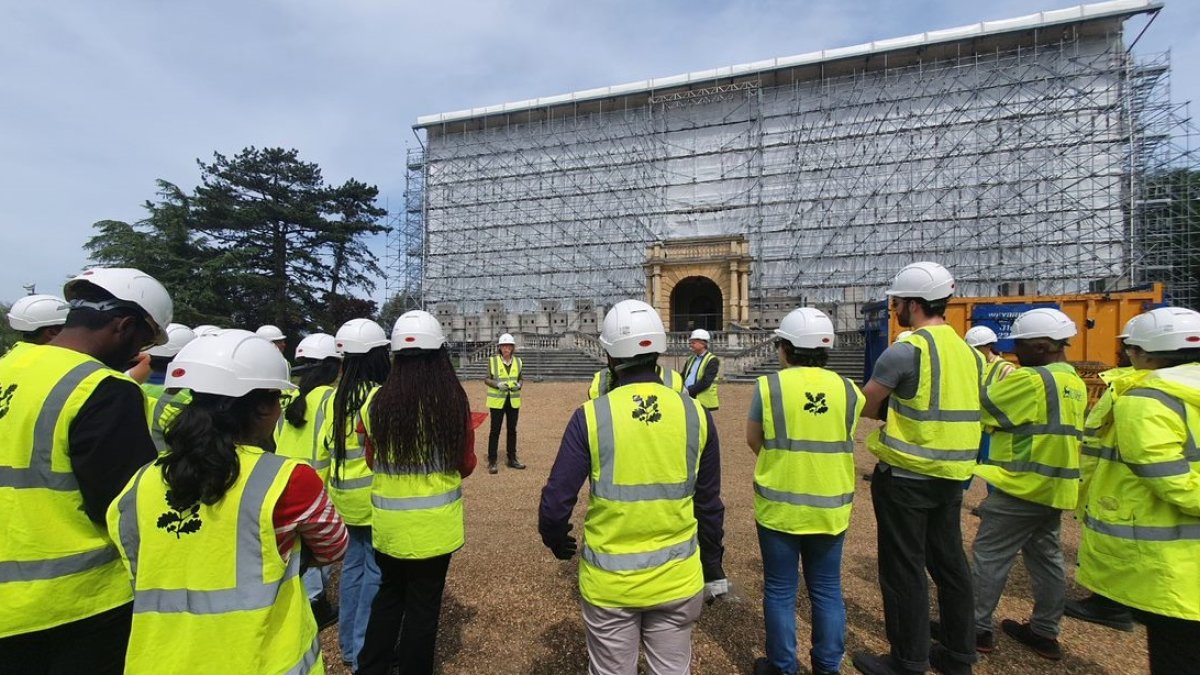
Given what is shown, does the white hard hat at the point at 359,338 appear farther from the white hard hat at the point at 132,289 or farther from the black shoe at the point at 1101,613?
the black shoe at the point at 1101,613

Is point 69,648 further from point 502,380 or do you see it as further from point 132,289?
point 502,380

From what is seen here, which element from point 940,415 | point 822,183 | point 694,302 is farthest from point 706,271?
point 940,415

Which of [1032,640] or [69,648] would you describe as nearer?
[69,648]

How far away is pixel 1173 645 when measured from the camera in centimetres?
200

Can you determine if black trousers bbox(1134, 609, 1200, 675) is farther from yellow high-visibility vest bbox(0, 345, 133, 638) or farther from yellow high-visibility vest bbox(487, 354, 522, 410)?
yellow high-visibility vest bbox(487, 354, 522, 410)

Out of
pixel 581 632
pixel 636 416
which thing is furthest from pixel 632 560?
pixel 581 632

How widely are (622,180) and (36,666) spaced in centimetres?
2819

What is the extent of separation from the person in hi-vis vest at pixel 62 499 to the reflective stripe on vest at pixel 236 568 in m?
0.32

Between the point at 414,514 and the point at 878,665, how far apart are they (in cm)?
251

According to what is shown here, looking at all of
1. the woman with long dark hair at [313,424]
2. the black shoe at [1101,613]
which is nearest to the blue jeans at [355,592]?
the woman with long dark hair at [313,424]

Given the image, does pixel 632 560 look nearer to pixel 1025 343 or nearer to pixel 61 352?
pixel 61 352

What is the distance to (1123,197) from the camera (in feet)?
67.6

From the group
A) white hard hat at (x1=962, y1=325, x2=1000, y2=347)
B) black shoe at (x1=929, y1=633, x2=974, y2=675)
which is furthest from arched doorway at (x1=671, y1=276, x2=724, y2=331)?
black shoe at (x1=929, y1=633, x2=974, y2=675)

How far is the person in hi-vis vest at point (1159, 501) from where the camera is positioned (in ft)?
6.41
